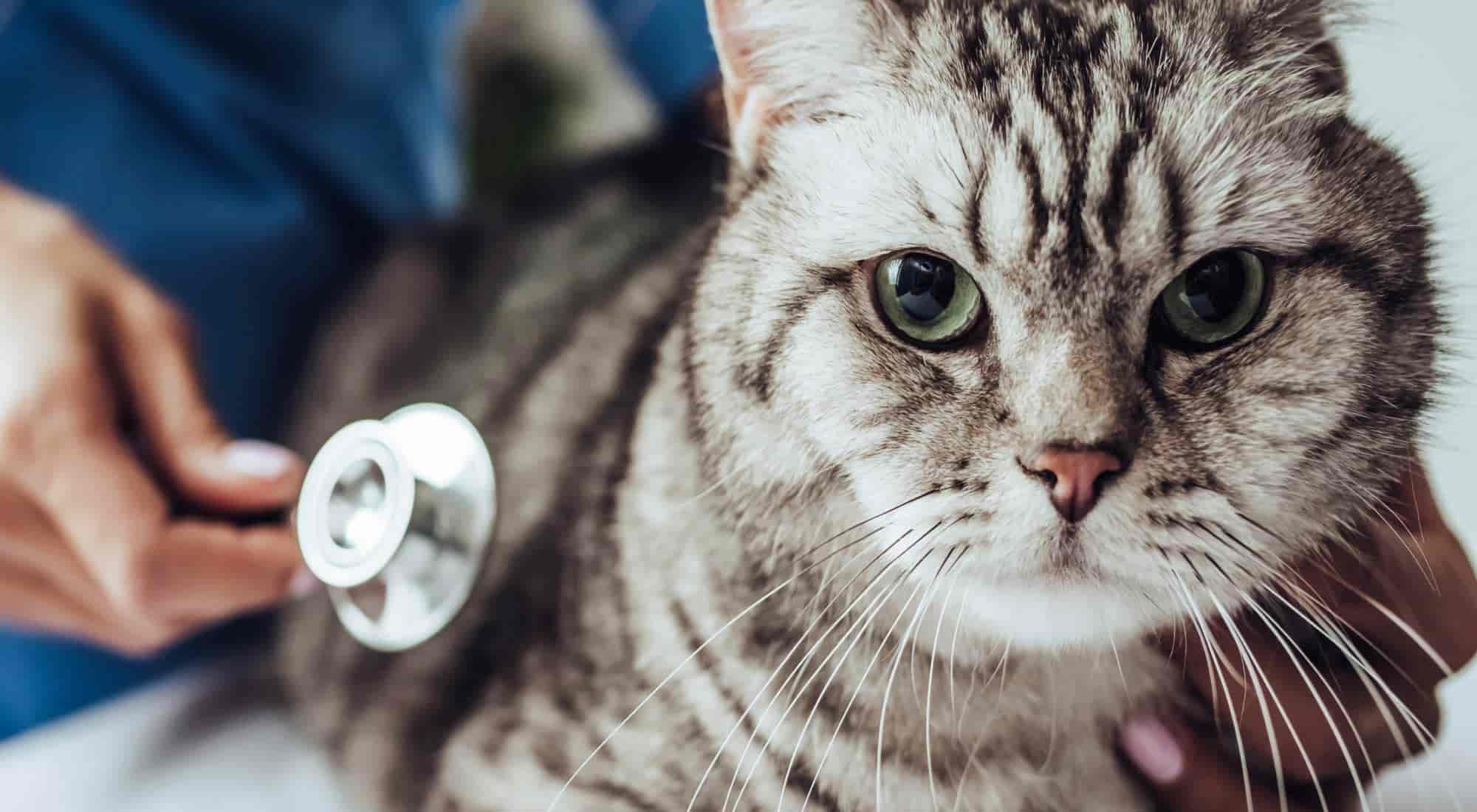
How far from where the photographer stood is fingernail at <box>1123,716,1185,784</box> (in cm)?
56

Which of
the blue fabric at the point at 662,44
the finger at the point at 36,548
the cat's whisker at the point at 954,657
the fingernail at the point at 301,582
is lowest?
the cat's whisker at the point at 954,657

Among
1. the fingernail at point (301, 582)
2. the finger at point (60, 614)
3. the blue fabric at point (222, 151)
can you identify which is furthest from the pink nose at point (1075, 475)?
the blue fabric at point (222, 151)

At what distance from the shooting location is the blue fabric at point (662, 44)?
0.95 meters

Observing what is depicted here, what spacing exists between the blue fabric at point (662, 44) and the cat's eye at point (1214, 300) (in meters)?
0.51

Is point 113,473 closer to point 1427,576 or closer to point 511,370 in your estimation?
point 511,370

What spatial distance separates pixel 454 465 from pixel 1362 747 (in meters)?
0.47

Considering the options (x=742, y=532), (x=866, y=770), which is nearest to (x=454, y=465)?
(x=742, y=532)

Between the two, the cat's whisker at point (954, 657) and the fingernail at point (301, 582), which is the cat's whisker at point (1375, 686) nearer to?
the cat's whisker at point (954, 657)

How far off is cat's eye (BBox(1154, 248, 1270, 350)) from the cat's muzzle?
1.18 feet

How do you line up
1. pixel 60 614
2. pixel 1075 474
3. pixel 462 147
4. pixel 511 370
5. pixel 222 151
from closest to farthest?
pixel 1075 474 < pixel 60 614 < pixel 511 370 < pixel 222 151 < pixel 462 147

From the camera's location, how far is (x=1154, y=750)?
562mm

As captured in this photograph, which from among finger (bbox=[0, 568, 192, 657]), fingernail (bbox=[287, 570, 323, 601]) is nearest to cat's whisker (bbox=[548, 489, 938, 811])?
fingernail (bbox=[287, 570, 323, 601])

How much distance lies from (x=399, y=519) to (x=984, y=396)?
0.28 metres

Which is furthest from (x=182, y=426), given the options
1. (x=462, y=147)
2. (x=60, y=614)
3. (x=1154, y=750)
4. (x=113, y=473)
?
(x=462, y=147)
